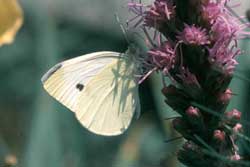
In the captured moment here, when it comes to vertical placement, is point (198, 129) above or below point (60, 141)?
above

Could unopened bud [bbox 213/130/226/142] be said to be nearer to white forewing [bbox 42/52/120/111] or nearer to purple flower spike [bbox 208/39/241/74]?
purple flower spike [bbox 208/39/241/74]

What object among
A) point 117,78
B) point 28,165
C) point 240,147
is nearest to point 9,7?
point 240,147

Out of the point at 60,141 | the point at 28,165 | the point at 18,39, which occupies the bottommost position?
the point at 18,39

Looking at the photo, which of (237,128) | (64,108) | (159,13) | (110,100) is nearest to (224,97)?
(237,128)

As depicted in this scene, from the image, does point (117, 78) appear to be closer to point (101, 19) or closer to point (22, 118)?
point (22, 118)

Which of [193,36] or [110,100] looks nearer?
[193,36]

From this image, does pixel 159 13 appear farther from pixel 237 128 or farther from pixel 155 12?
pixel 237 128
